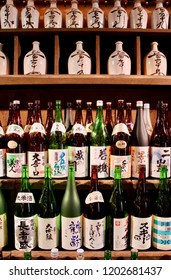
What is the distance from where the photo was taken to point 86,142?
143 centimetres

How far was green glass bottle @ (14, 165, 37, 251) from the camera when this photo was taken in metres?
1.29

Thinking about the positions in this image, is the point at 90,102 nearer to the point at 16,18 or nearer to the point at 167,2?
the point at 16,18

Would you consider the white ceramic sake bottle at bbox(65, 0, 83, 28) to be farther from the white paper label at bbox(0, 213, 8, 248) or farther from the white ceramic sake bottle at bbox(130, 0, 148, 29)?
the white paper label at bbox(0, 213, 8, 248)

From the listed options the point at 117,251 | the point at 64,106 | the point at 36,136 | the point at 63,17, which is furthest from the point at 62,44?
the point at 117,251

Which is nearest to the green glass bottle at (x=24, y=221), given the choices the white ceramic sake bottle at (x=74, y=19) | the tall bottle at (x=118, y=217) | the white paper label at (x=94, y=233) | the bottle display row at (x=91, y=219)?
the bottle display row at (x=91, y=219)

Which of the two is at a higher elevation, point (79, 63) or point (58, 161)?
point (79, 63)

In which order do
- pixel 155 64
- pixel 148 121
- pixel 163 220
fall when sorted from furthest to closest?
pixel 148 121 < pixel 155 64 < pixel 163 220

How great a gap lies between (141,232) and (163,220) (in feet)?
0.33


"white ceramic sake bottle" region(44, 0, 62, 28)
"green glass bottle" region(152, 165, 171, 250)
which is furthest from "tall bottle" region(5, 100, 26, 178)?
"green glass bottle" region(152, 165, 171, 250)

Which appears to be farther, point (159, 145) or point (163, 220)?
point (159, 145)

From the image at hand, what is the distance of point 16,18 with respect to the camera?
4.69 ft

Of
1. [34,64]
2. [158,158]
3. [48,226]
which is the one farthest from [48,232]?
[34,64]

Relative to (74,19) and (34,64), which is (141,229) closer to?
(34,64)
